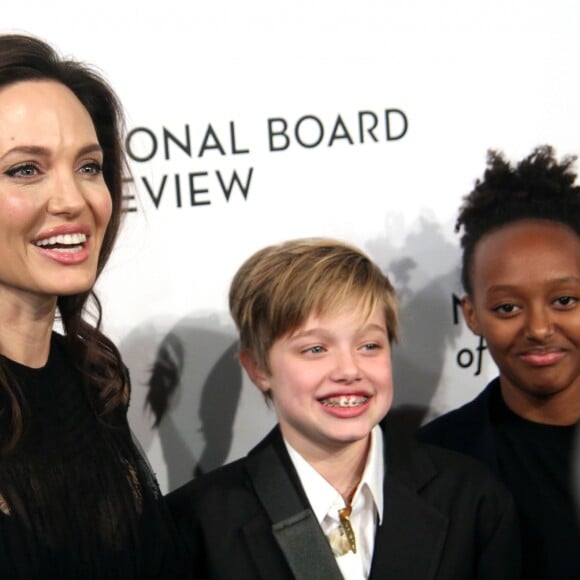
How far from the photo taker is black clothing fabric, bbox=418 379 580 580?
5.06ft

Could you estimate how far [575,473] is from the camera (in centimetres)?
159

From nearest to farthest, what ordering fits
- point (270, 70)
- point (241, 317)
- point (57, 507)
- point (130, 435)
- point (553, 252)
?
point (57, 507) → point (130, 435) → point (241, 317) → point (553, 252) → point (270, 70)

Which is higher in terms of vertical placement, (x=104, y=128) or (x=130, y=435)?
(x=104, y=128)

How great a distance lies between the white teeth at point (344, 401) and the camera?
1441 mm

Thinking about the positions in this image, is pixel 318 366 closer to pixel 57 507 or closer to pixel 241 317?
pixel 241 317

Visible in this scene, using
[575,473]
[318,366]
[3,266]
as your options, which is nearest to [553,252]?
[575,473]

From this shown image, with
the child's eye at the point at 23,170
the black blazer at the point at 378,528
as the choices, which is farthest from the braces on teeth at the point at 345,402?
the child's eye at the point at 23,170

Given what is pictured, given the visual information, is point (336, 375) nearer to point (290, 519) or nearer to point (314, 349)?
point (314, 349)

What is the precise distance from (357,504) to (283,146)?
1.99 feet

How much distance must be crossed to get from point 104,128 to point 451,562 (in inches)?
27.8

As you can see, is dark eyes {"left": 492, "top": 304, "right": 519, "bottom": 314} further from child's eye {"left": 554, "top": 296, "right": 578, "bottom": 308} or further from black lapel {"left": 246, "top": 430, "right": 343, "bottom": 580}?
black lapel {"left": 246, "top": 430, "right": 343, "bottom": 580}

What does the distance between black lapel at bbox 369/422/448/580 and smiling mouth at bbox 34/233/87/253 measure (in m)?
0.52

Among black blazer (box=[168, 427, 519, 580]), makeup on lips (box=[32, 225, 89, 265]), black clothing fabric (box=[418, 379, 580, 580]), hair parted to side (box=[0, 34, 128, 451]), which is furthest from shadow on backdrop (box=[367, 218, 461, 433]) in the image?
makeup on lips (box=[32, 225, 89, 265])

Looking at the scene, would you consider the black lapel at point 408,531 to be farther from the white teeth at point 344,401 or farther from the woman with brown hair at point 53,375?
the woman with brown hair at point 53,375
